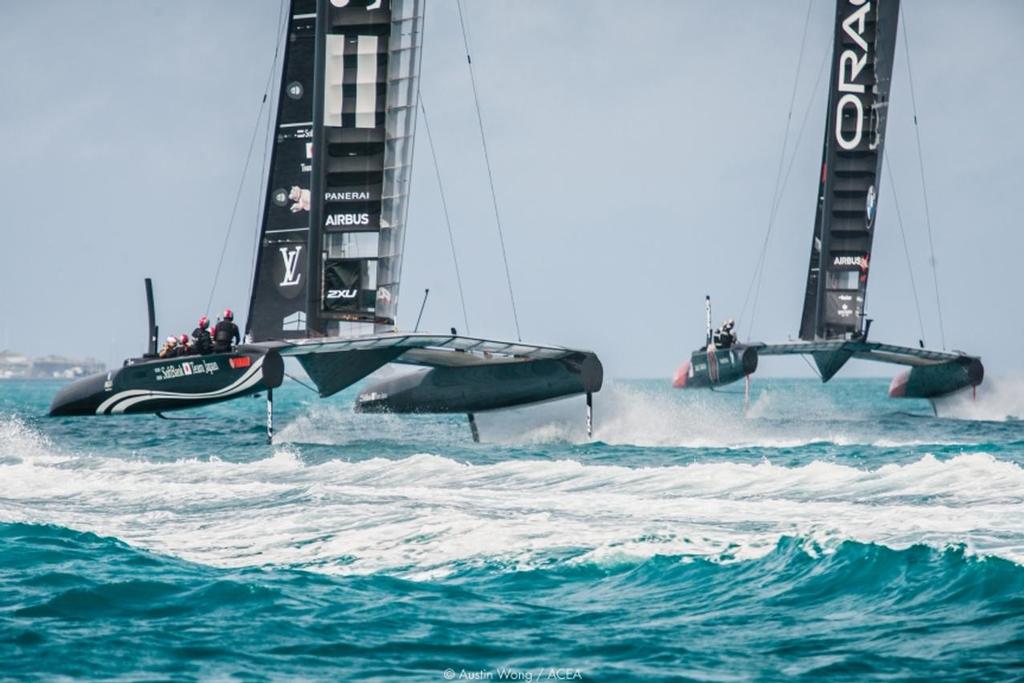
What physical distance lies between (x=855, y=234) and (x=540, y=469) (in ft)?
54.3

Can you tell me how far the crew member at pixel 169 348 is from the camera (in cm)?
2092

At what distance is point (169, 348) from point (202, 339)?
0.73 metres

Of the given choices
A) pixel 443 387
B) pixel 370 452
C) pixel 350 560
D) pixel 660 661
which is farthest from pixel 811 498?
pixel 443 387

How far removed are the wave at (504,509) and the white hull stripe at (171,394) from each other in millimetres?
2296

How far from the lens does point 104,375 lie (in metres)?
20.5

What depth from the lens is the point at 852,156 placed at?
1203 inches

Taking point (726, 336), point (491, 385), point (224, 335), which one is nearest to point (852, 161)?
point (726, 336)

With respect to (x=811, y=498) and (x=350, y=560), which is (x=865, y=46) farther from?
(x=350, y=560)

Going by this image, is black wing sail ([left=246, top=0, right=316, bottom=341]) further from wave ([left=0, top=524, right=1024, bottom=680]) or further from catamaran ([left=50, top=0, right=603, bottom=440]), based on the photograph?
wave ([left=0, top=524, right=1024, bottom=680])

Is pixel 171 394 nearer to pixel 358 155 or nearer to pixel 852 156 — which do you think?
pixel 358 155

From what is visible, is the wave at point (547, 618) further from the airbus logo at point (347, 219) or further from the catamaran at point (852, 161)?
the catamaran at point (852, 161)

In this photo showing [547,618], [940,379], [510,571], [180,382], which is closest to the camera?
[547,618]

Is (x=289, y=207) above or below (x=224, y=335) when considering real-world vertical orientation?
above

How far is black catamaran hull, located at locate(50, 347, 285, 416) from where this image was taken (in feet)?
65.2
